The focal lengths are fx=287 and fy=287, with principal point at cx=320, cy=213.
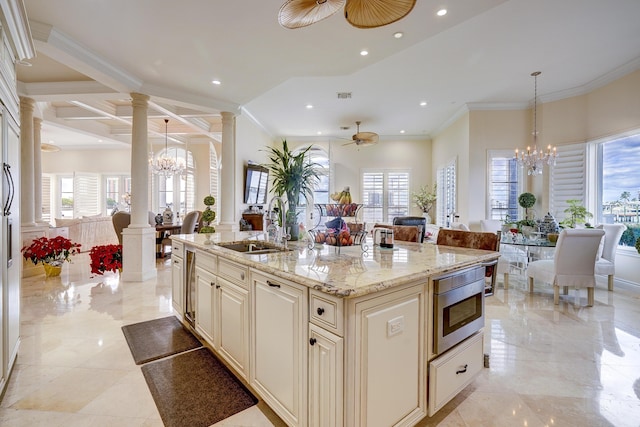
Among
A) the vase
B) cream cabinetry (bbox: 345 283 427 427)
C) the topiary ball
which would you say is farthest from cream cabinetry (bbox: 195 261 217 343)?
the topiary ball

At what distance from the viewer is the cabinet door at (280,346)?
137cm

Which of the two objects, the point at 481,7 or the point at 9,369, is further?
the point at 481,7

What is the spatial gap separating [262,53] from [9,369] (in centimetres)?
366

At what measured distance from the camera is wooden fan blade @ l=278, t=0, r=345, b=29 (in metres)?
1.95

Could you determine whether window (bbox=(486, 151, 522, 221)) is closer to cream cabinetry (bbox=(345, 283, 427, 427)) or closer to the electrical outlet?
cream cabinetry (bbox=(345, 283, 427, 427))

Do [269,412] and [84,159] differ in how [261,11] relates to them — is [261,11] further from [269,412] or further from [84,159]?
[84,159]

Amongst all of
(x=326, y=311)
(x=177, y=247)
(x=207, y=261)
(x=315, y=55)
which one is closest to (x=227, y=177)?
(x=177, y=247)

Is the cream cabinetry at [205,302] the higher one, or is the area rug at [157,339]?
the cream cabinetry at [205,302]

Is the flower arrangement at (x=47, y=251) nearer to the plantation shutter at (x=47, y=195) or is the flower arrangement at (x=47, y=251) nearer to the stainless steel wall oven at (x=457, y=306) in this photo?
the stainless steel wall oven at (x=457, y=306)

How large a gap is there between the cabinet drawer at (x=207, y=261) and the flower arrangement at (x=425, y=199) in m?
6.72

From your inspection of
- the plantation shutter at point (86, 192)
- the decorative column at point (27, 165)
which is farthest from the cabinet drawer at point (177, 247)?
the plantation shutter at point (86, 192)

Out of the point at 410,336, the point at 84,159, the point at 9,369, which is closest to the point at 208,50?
the point at 9,369

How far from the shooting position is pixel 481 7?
9.19ft

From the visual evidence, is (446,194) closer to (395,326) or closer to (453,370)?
(453,370)
